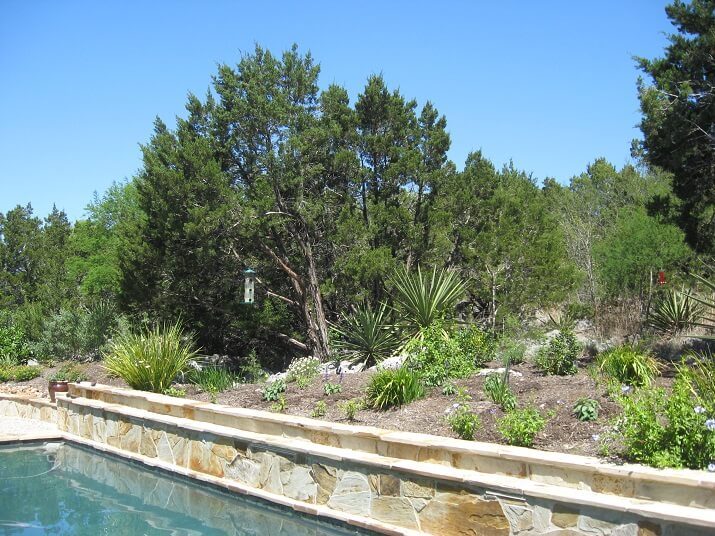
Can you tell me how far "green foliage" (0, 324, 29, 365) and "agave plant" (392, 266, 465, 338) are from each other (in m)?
11.6

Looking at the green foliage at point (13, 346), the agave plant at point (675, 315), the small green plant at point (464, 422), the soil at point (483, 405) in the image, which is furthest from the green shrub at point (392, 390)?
the green foliage at point (13, 346)

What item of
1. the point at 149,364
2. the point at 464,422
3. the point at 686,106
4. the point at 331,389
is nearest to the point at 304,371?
the point at 331,389

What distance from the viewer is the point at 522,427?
590cm

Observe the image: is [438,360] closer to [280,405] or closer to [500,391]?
[500,391]

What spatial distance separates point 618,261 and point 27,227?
27.5 metres

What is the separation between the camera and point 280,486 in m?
6.88

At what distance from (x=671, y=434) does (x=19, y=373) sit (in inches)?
Result: 577

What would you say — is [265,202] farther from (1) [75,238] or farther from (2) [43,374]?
(1) [75,238]

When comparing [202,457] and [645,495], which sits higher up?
[645,495]

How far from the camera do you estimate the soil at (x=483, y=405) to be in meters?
6.23

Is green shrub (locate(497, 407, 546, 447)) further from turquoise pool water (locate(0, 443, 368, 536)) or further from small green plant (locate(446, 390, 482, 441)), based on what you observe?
turquoise pool water (locate(0, 443, 368, 536))

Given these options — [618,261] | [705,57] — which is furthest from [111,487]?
[618,261]

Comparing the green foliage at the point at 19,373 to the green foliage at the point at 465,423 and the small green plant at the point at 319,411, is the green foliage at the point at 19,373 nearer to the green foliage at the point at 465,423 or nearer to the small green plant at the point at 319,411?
the small green plant at the point at 319,411

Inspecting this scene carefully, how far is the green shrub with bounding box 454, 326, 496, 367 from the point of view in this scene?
31.6ft
